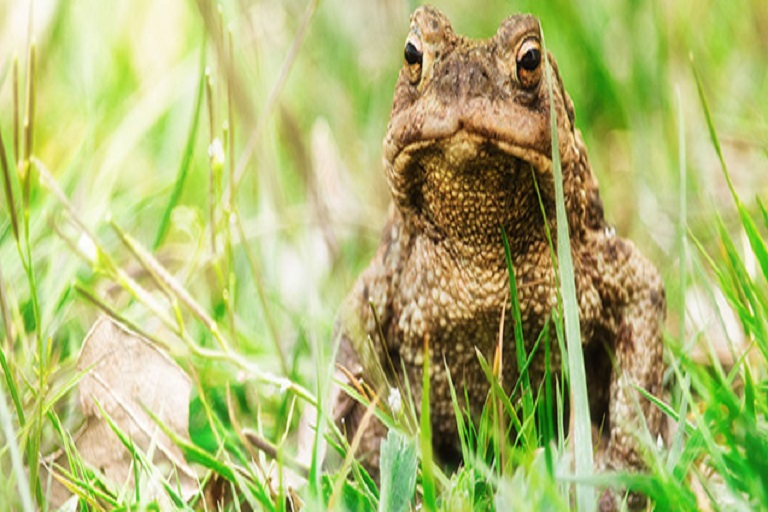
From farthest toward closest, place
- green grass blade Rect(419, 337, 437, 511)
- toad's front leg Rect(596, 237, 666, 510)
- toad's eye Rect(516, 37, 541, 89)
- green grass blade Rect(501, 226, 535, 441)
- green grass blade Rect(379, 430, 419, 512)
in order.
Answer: toad's front leg Rect(596, 237, 666, 510)
toad's eye Rect(516, 37, 541, 89)
green grass blade Rect(501, 226, 535, 441)
green grass blade Rect(379, 430, 419, 512)
green grass blade Rect(419, 337, 437, 511)

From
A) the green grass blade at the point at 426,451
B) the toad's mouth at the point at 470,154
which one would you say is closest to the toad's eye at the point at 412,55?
the toad's mouth at the point at 470,154

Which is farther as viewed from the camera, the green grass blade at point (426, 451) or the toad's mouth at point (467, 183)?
the toad's mouth at point (467, 183)

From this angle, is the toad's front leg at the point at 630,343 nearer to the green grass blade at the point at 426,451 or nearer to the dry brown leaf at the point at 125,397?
the green grass blade at the point at 426,451

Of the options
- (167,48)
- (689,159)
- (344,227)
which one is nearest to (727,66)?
(689,159)

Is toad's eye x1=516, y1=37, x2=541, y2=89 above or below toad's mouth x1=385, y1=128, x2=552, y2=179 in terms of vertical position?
above

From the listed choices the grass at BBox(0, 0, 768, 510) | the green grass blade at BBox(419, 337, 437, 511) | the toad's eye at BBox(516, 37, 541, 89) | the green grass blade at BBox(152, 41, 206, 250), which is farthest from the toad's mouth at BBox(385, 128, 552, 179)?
the green grass blade at BBox(152, 41, 206, 250)

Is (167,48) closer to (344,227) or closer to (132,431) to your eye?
(344,227)

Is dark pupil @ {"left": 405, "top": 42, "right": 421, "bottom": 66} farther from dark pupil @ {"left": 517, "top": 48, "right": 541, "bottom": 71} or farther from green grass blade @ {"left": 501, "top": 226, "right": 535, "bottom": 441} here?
green grass blade @ {"left": 501, "top": 226, "right": 535, "bottom": 441}

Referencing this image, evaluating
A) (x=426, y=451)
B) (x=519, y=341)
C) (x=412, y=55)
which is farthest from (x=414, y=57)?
(x=426, y=451)
